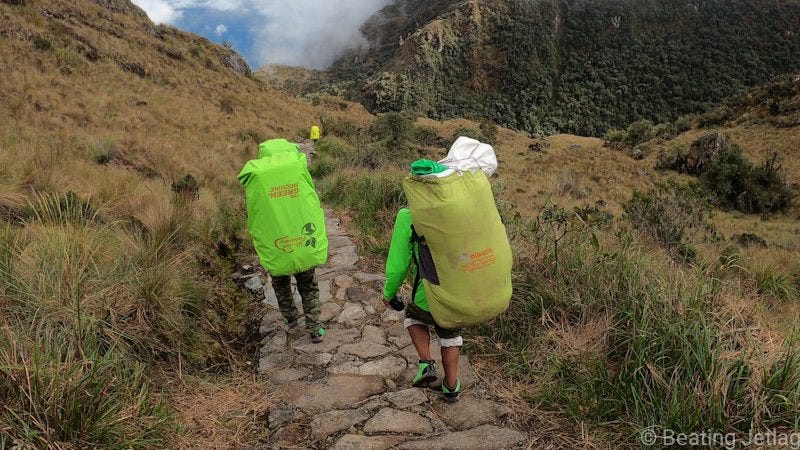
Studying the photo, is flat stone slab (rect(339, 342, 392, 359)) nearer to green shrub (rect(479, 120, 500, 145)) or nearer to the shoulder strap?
the shoulder strap

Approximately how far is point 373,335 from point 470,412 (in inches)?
51.6

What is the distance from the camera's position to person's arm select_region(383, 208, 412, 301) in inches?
102

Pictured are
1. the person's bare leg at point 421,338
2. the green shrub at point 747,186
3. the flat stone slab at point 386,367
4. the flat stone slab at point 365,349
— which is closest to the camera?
the person's bare leg at point 421,338

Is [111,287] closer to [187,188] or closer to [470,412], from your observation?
[470,412]

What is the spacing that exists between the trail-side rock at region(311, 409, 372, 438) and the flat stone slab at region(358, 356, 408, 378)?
→ 19.5 inches

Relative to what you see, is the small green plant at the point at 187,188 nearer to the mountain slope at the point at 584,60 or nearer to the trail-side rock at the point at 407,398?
the trail-side rock at the point at 407,398

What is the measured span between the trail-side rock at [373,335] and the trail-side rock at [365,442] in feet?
4.04

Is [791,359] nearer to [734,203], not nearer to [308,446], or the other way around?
[308,446]

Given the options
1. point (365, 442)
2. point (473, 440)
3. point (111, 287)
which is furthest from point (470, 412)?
point (111, 287)

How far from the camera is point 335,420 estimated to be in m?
2.63

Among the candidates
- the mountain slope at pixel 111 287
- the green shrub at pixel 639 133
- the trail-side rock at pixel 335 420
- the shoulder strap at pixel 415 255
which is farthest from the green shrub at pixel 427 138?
the trail-side rock at pixel 335 420

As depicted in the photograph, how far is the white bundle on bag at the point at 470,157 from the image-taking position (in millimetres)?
2439

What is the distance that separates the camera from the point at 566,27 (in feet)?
432

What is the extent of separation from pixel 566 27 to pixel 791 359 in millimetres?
151133
